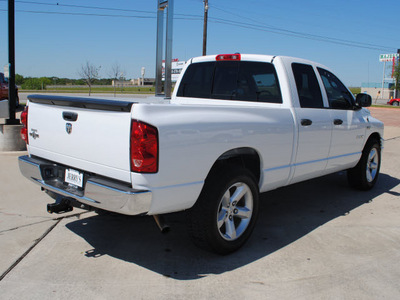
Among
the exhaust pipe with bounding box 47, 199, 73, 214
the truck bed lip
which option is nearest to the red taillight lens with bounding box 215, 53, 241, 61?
the truck bed lip

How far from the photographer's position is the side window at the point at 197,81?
16.1 ft

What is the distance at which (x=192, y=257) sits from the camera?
11.8 feet

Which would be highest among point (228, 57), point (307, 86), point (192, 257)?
point (228, 57)

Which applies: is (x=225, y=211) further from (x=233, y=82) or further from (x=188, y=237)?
(x=233, y=82)

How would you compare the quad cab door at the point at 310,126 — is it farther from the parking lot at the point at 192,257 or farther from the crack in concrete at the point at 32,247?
the crack in concrete at the point at 32,247

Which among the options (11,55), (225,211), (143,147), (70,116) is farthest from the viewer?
(11,55)

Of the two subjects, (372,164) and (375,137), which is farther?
(372,164)

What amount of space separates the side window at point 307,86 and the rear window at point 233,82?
0.97 ft

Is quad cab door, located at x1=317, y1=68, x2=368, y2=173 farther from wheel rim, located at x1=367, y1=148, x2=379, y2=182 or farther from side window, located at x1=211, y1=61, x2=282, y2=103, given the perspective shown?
side window, located at x1=211, y1=61, x2=282, y2=103

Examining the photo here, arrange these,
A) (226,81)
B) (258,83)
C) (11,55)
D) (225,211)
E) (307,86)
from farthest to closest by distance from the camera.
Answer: (11,55)
(226,81)
(307,86)
(258,83)
(225,211)

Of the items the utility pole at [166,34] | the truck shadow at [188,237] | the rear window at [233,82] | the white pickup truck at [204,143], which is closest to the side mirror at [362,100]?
the white pickup truck at [204,143]

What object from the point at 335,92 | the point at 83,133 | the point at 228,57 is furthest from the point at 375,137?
the point at 83,133

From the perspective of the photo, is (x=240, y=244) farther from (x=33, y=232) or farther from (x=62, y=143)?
(x=33, y=232)

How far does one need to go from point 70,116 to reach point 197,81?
7.22 feet
